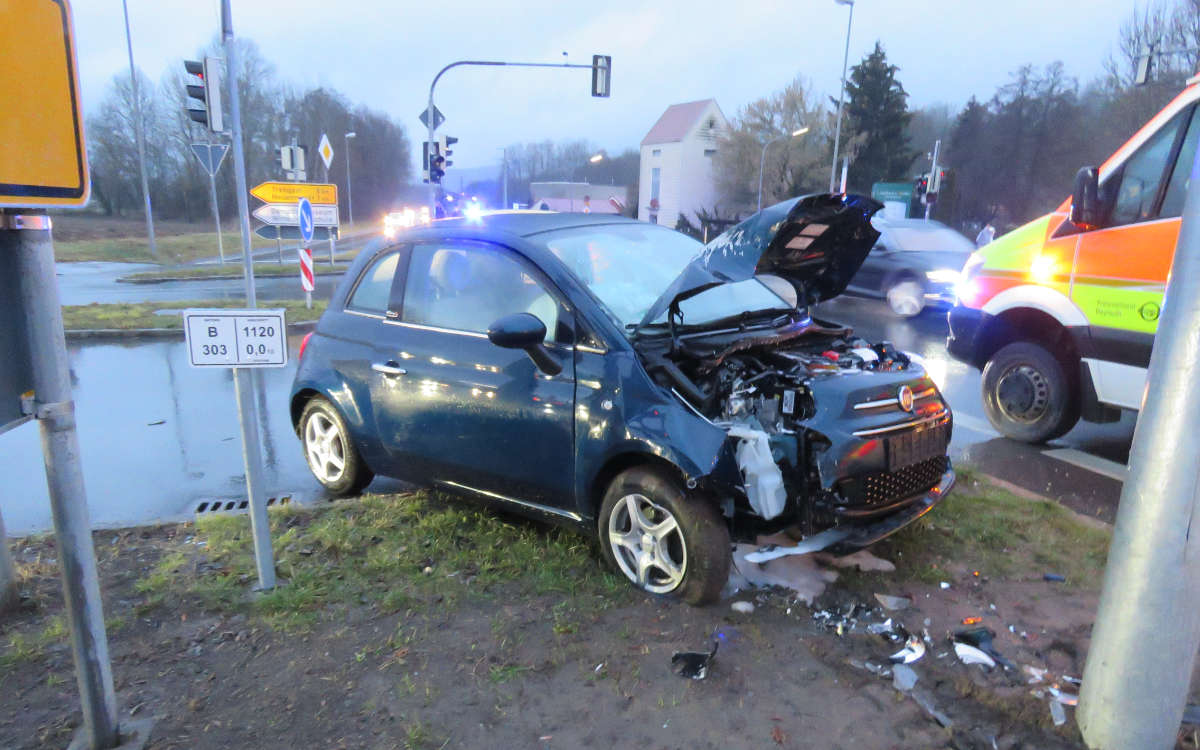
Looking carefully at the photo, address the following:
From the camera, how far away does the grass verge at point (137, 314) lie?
40.7 feet

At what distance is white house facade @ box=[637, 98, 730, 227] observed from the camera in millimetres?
57469

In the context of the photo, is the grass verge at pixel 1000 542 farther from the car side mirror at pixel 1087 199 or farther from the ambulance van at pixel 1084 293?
the car side mirror at pixel 1087 199

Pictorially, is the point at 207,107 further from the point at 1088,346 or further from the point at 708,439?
the point at 1088,346

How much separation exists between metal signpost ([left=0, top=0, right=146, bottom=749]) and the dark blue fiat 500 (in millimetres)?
1753

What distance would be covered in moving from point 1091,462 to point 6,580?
6.96 meters

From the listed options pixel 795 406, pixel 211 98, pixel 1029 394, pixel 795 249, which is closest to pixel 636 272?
pixel 795 249

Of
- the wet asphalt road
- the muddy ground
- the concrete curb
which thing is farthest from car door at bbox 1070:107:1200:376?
the concrete curb

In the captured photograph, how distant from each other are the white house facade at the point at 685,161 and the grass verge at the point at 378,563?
53488 millimetres

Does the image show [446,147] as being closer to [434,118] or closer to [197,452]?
[434,118]


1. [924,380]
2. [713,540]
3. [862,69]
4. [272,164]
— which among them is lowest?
[713,540]

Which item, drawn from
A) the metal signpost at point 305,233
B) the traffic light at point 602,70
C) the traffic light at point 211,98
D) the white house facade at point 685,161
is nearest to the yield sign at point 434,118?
the traffic light at point 602,70

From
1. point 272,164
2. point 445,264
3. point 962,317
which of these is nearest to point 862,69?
point 272,164

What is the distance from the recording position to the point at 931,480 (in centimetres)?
380

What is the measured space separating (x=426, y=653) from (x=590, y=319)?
66.2 inches
